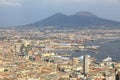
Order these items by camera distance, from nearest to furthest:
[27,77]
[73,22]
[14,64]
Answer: [27,77] → [14,64] → [73,22]

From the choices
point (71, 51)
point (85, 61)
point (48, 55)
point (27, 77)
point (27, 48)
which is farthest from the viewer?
point (71, 51)

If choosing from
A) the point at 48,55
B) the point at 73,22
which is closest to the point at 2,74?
the point at 48,55

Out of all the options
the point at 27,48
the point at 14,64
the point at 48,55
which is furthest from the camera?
the point at 27,48

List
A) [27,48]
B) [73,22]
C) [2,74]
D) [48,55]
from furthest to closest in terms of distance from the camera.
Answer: [73,22] → [27,48] → [48,55] → [2,74]

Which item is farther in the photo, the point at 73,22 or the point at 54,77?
the point at 73,22

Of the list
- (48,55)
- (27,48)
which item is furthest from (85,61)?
(27,48)

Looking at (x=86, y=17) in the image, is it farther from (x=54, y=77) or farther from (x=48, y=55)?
(x=54, y=77)

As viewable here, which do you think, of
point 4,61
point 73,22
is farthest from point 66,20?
point 4,61

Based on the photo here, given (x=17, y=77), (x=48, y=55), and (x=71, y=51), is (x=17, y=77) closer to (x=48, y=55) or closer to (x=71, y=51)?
(x=48, y=55)

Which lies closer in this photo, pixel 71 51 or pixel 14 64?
pixel 14 64
